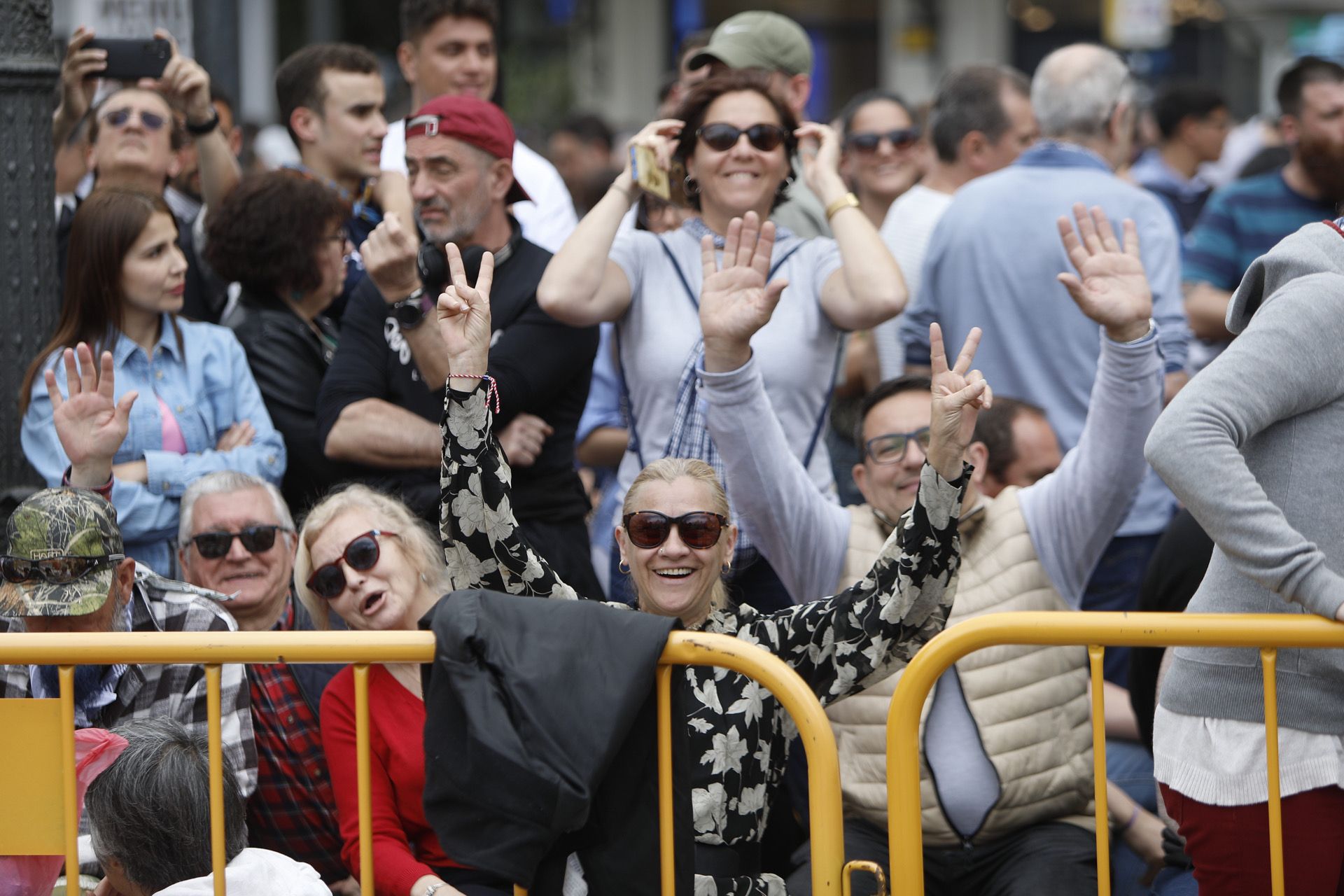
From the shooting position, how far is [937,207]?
6.08 metres

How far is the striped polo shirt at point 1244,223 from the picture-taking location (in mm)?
6098

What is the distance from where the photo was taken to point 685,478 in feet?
11.3

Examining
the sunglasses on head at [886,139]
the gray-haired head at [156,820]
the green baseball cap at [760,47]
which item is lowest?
the gray-haired head at [156,820]

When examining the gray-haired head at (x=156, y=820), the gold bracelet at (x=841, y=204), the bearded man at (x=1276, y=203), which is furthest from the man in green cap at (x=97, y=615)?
the bearded man at (x=1276, y=203)

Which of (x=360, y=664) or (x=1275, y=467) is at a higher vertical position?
(x=1275, y=467)

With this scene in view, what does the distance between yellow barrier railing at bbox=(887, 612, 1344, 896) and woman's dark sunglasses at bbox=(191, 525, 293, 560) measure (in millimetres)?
1868

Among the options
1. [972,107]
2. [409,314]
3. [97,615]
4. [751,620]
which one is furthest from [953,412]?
[972,107]

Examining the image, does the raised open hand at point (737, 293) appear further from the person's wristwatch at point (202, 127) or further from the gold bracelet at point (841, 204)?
the person's wristwatch at point (202, 127)

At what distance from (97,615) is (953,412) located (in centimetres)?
190

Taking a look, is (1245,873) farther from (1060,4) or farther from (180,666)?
(1060,4)

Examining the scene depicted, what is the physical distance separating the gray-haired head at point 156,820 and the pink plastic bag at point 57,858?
0.28ft

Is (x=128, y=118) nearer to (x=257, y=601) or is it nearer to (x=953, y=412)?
(x=257, y=601)

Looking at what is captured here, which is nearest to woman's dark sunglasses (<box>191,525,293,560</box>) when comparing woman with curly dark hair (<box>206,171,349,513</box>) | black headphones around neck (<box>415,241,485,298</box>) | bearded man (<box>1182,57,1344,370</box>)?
woman with curly dark hair (<box>206,171,349,513</box>)

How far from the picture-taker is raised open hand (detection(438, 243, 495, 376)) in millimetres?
3213
